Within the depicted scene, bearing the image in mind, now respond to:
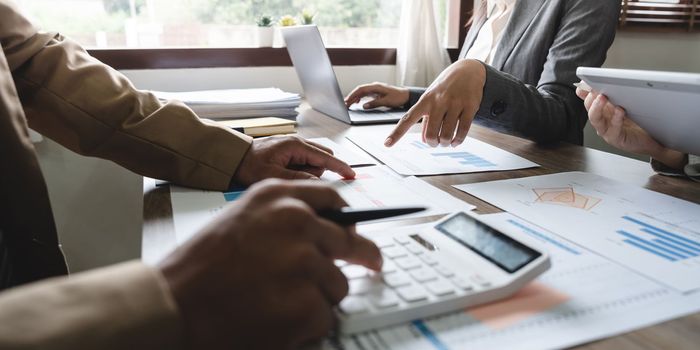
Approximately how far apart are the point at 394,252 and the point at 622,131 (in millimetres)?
580

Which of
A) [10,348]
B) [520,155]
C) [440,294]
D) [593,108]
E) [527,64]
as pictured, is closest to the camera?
[10,348]

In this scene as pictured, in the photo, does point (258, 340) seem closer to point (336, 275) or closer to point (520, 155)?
point (336, 275)

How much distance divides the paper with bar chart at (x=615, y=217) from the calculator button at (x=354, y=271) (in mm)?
244

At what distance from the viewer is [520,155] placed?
936 millimetres

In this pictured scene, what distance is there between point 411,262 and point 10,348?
Result: 0.92 feet

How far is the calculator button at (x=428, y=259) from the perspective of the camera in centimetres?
43

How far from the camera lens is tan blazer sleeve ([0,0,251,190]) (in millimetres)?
719

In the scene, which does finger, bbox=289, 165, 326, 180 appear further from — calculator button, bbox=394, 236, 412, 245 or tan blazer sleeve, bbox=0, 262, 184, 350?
tan blazer sleeve, bbox=0, 262, 184, 350

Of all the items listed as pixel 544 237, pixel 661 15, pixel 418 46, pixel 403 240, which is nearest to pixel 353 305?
pixel 403 240

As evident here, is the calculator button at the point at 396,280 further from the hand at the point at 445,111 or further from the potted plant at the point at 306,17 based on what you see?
the potted plant at the point at 306,17

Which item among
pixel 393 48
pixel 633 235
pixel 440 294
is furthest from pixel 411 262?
pixel 393 48

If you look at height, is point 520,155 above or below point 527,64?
below

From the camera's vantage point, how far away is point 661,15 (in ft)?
6.39

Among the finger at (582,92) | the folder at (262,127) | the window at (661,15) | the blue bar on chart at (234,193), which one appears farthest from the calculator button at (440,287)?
the window at (661,15)
